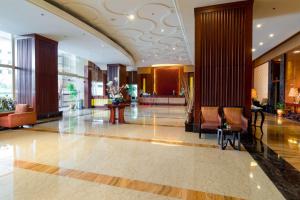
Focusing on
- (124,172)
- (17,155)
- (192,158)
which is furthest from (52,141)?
(192,158)

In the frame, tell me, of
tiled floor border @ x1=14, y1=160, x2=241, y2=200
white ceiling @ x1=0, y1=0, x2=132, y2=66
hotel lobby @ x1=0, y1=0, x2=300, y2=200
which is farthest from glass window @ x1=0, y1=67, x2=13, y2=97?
tiled floor border @ x1=14, y1=160, x2=241, y2=200

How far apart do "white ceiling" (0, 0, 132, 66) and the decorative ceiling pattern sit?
47cm

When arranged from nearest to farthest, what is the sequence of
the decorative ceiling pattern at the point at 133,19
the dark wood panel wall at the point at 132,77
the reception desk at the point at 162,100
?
the decorative ceiling pattern at the point at 133,19 < the reception desk at the point at 162,100 < the dark wood panel wall at the point at 132,77

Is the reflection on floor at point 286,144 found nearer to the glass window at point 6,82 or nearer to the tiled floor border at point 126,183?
the tiled floor border at point 126,183

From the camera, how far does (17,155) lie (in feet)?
13.1

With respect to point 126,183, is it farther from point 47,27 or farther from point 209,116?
point 47,27

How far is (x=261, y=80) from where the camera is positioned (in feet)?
47.3

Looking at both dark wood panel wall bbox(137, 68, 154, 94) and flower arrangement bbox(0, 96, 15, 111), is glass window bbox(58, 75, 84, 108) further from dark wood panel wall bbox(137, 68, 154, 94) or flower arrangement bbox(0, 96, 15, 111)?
dark wood panel wall bbox(137, 68, 154, 94)

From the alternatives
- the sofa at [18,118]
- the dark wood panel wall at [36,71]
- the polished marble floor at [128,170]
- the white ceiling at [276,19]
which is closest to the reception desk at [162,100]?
the white ceiling at [276,19]

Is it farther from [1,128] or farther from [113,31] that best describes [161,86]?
[1,128]

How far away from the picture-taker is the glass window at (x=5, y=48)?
890cm

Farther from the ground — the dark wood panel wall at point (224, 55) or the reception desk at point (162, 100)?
the dark wood panel wall at point (224, 55)

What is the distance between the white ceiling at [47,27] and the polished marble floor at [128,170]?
163 inches

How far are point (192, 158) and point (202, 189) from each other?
1.23 metres
